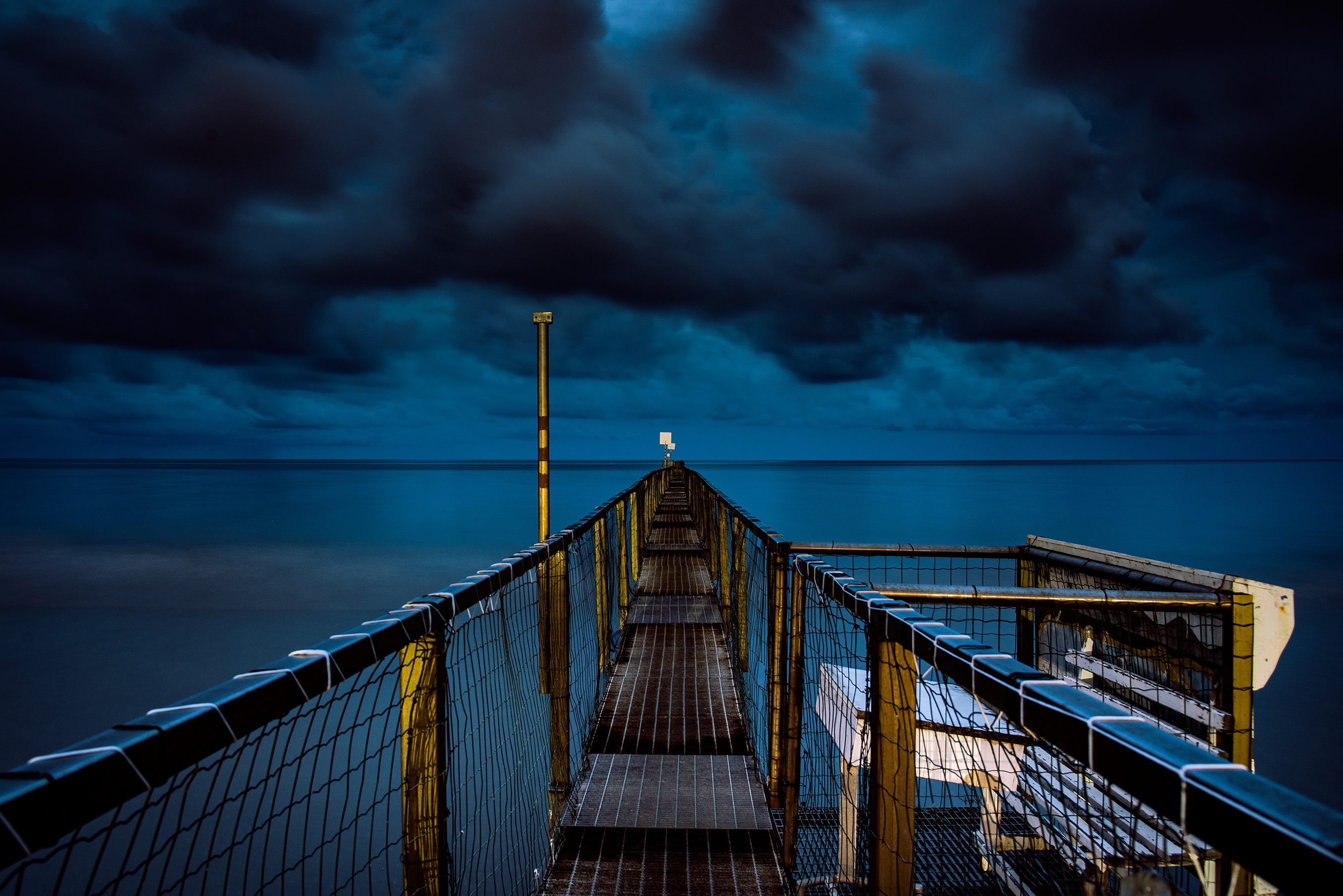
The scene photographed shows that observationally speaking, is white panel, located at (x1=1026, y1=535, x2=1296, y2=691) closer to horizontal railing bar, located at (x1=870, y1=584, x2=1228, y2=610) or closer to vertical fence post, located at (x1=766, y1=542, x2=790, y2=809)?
horizontal railing bar, located at (x1=870, y1=584, x2=1228, y2=610)

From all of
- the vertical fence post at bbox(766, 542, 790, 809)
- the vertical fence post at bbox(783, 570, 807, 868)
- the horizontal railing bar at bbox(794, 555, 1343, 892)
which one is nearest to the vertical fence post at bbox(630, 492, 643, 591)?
the vertical fence post at bbox(766, 542, 790, 809)

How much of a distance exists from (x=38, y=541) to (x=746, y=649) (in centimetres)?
3394

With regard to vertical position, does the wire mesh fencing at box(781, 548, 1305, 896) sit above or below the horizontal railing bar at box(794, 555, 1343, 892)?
below

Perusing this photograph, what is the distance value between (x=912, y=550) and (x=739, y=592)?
158 centimetres

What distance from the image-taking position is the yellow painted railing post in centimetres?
547

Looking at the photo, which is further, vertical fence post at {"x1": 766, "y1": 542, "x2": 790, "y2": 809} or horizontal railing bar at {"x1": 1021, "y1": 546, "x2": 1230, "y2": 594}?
horizontal railing bar at {"x1": 1021, "y1": 546, "x2": 1230, "y2": 594}

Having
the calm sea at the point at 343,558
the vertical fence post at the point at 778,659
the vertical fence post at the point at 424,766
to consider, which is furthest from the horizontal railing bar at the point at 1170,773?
the calm sea at the point at 343,558

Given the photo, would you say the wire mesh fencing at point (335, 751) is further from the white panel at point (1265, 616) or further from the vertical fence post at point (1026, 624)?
the white panel at point (1265, 616)

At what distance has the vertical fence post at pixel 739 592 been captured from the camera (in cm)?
519

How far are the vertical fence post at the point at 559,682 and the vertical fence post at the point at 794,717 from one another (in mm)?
1154

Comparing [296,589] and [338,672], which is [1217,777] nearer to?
[338,672]

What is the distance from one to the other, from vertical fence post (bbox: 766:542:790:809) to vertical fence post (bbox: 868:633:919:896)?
1183 millimetres

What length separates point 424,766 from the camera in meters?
1.84

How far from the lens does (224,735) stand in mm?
1127
